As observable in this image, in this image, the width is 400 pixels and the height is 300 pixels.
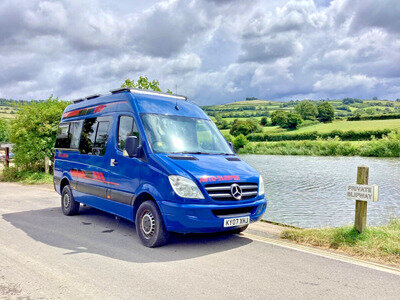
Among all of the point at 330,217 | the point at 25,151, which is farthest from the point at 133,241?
the point at 25,151

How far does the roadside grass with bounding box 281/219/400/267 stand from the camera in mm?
5500

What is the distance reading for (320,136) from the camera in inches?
2392

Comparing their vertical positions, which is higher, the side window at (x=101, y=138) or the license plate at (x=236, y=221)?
the side window at (x=101, y=138)

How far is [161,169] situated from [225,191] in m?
1.07

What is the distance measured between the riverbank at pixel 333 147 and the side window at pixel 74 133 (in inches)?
1735

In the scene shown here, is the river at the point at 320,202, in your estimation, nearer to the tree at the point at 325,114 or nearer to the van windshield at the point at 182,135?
the van windshield at the point at 182,135

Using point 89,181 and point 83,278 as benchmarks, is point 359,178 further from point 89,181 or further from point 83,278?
point 89,181

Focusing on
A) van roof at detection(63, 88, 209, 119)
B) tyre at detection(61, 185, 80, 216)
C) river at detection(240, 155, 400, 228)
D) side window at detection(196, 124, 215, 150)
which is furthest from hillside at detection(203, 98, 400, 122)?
side window at detection(196, 124, 215, 150)

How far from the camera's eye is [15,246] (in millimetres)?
5938

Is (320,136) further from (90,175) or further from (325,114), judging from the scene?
(90,175)

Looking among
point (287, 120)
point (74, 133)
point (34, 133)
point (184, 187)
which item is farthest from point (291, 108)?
point (184, 187)

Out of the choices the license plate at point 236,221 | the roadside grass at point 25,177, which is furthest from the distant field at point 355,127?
the license plate at point 236,221

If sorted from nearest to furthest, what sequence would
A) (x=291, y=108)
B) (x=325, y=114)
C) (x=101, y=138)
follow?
(x=101, y=138)
(x=325, y=114)
(x=291, y=108)

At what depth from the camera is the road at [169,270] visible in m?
4.11
